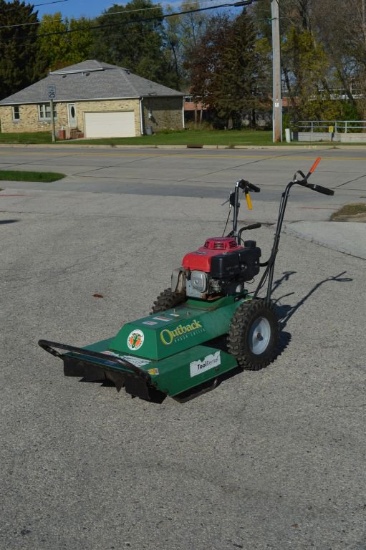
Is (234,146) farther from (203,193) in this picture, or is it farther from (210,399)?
(210,399)

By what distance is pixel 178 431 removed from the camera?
481 cm

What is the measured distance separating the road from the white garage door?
3945 centimetres

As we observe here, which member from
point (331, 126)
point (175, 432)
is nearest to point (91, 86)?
point (331, 126)

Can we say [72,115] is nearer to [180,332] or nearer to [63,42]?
[63,42]

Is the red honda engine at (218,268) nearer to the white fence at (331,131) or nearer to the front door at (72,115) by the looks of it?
the white fence at (331,131)

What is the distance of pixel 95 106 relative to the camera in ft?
162

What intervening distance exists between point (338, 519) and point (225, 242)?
98.1 inches

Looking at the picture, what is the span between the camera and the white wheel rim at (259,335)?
18.6 ft

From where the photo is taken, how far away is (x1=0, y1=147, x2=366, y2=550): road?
374cm

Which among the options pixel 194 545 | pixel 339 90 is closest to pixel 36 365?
pixel 194 545

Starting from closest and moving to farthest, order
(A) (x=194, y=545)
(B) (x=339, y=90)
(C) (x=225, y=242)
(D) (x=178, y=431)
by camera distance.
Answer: (A) (x=194, y=545)
(D) (x=178, y=431)
(C) (x=225, y=242)
(B) (x=339, y=90)

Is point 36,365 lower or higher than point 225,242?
lower

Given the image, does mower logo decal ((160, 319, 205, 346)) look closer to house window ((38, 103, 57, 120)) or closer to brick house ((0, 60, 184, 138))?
brick house ((0, 60, 184, 138))

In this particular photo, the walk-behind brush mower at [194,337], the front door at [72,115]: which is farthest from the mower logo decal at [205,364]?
the front door at [72,115]
